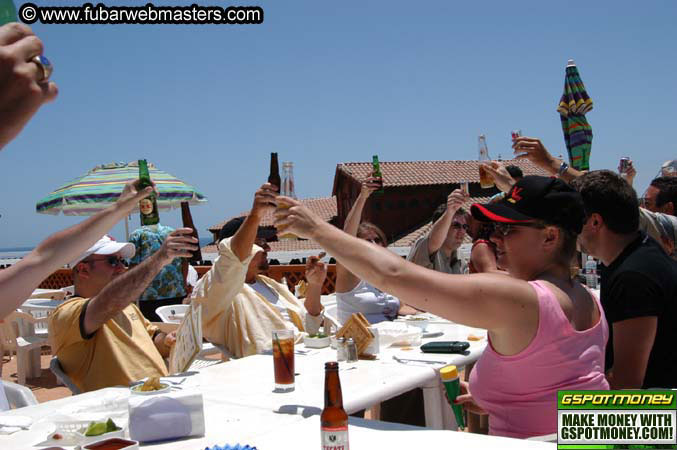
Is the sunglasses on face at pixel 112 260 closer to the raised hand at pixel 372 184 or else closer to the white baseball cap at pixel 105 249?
the white baseball cap at pixel 105 249

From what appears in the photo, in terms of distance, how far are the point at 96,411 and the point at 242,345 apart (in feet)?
6.29

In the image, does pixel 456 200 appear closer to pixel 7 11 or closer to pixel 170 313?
pixel 170 313

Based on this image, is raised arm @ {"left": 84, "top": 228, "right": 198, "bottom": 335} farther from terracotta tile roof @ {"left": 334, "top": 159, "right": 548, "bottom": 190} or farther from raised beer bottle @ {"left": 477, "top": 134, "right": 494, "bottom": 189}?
terracotta tile roof @ {"left": 334, "top": 159, "right": 548, "bottom": 190}

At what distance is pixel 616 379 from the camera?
7.36 ft

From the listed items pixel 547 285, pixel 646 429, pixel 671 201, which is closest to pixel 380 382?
pixel 547 285

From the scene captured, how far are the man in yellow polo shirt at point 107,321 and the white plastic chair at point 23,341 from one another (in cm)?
431

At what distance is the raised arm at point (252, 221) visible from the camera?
10.0ft

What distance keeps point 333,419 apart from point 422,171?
28868 millimetres

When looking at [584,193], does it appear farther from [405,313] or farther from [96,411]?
[405,313]

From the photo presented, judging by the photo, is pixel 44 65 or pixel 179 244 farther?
pixel 179 244

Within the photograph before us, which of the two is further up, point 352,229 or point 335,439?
point 352,229

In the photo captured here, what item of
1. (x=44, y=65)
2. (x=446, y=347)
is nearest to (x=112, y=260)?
(x=446, y=347)

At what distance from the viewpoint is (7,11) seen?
3.96ft

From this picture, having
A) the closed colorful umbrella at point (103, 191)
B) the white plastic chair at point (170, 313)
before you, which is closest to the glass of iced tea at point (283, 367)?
the white plastic chair at point (170, 313)
